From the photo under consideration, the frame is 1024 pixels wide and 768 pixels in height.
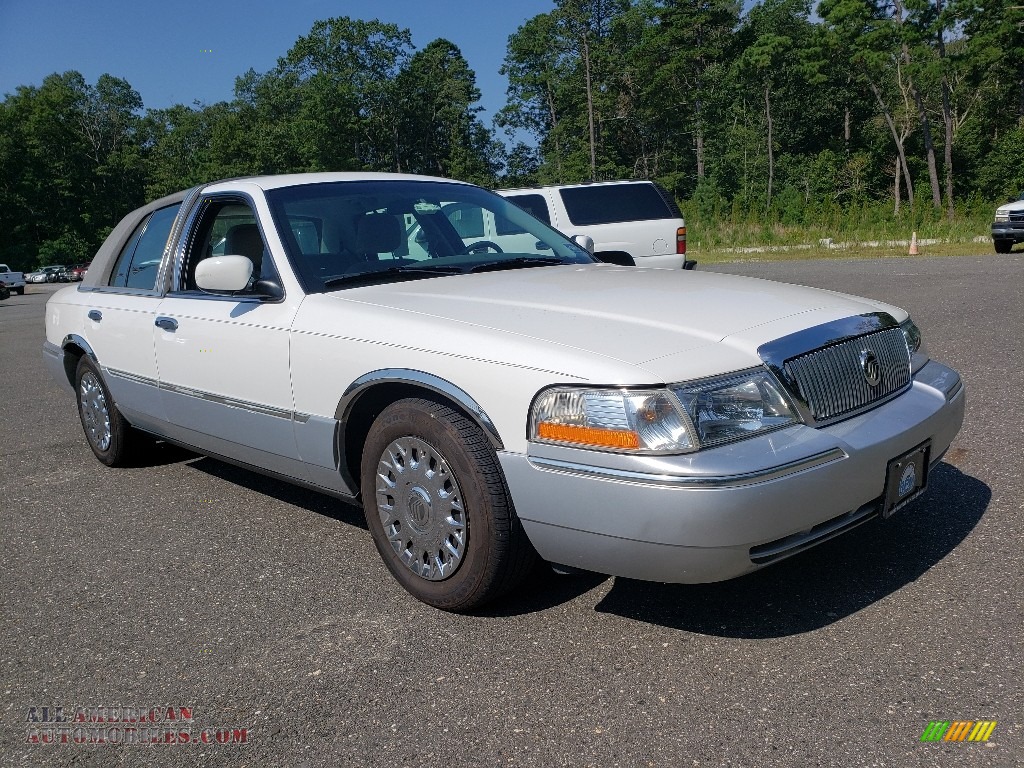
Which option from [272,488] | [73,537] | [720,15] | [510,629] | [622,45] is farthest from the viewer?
[622,45]

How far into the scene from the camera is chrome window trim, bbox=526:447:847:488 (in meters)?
2.57

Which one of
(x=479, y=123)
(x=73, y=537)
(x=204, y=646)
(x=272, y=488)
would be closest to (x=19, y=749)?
(x=204, y=646)

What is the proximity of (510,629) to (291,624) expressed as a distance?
809mm

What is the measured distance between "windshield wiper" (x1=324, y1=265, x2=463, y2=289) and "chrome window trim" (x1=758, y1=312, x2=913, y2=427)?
157cm

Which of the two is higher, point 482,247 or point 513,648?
point 482,247

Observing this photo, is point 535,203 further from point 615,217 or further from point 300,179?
point 300,179

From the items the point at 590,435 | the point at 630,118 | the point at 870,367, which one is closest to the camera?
the point at 590,435

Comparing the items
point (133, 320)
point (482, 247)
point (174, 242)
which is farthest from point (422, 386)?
point (133, 320)

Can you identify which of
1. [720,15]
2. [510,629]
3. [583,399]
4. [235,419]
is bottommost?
[510,629]

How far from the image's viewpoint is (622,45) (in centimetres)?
7131

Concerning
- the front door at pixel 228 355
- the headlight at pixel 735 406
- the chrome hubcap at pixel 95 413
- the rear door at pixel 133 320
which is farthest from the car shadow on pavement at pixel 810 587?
the chrome hubcap at pixel 95 413

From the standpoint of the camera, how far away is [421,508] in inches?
126

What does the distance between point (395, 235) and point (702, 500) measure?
2.15 metres

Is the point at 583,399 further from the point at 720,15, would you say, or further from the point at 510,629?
the point at 720,15
